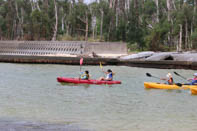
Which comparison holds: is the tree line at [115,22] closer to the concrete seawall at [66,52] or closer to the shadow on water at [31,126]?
the concrete seawall at [66,52]

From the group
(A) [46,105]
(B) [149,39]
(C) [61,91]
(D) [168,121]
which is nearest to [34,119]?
(A) [46,105]

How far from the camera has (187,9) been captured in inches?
1962

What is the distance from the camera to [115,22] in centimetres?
5797

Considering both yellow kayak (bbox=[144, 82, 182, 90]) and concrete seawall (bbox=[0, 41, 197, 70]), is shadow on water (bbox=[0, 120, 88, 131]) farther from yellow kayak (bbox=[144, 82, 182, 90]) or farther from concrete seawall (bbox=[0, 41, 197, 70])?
concrete seawall (bbox=[0, 41, 197, 70])

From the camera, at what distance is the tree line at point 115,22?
49812 millimetres

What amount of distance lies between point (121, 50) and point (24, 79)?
18.3 m

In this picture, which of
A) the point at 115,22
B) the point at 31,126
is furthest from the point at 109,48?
the point at 31,126

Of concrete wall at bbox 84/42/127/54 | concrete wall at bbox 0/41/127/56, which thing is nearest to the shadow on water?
concrete wall at bbox 0/41/127/56

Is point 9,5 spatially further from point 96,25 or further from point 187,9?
point 187,9

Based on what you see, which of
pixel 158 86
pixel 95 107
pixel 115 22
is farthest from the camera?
pixel 115 22

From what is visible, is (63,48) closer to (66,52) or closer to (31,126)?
(66,52)

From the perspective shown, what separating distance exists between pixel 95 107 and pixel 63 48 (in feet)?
90.2

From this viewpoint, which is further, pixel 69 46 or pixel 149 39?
pixel 149 39

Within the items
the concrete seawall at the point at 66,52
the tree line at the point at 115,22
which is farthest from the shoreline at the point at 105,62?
the tree line at the point at 115,22
